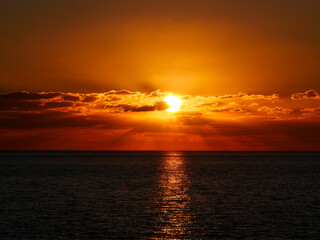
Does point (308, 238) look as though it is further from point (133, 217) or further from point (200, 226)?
point (133, 217)

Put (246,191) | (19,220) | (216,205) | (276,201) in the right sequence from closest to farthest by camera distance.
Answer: (19,220) < (216,205) < (276,201) < (246,191)

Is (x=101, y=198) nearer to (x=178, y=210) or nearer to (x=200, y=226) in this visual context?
(x=178, y=210)

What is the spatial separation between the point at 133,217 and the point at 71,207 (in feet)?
38.5

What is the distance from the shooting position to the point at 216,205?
6103 cm

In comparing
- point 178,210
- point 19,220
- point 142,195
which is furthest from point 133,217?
point 142,195

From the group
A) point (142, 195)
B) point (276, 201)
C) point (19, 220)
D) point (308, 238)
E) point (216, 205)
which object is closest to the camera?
point (308, 238)

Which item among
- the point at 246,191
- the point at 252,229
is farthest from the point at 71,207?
the point at 246,191

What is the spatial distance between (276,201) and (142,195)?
2309cm

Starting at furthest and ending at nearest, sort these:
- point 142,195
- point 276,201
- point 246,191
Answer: point 246,191, point 142,195, point 276,201

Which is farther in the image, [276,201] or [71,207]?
[276,201]

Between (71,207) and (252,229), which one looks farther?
(71,207)

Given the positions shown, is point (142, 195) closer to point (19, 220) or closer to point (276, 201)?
point (276, 201)

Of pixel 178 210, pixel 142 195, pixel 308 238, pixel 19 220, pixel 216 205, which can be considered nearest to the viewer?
pixel 308 238

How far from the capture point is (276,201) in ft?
217
